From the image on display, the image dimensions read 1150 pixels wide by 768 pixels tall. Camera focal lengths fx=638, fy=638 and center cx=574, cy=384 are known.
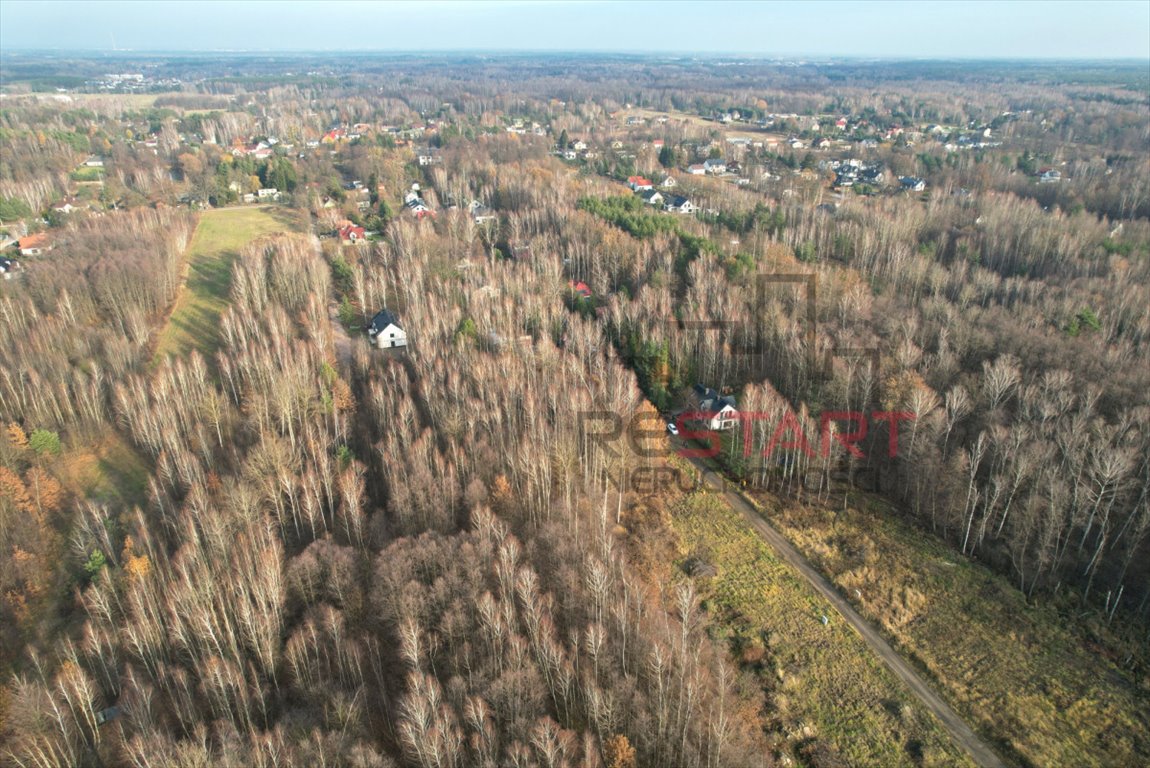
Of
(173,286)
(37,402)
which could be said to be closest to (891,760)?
(37,402)

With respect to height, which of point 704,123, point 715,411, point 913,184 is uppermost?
point 704,123

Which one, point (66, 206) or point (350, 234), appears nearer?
point (350, 234)

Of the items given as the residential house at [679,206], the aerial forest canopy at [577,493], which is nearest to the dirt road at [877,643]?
the aerial forest canopy at [577,493]

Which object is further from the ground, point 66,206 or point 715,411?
point 66,206

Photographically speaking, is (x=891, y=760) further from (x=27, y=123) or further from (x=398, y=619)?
(x=27, y=123)

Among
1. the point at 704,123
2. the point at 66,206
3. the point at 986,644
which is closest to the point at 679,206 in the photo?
the point at 986,644

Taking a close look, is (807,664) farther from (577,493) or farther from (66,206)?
(66,206)

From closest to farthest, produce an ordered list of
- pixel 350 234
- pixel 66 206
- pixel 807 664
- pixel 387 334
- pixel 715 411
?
pixel 807 664, pixel 715 411, pixel 387 334, pixel 350 234, pixel 66 206

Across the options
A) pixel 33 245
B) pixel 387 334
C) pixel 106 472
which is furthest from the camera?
pixel 33 245
